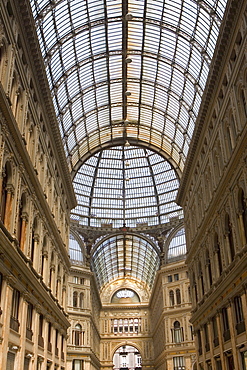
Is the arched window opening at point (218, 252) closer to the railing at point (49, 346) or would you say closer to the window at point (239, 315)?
the window at point (239, 315)

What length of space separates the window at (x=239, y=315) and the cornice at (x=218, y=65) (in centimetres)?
1610

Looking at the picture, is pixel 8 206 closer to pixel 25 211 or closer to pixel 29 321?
pixel 25 211

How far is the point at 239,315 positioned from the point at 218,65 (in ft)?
60.2

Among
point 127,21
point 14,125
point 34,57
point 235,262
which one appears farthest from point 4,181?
point 127,21

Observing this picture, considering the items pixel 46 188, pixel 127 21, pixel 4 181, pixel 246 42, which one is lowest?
pixel 4 181

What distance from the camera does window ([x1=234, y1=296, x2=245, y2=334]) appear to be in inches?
1112

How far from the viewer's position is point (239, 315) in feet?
95.5

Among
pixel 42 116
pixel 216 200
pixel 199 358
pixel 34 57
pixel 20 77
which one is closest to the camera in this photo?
pixel 20 77

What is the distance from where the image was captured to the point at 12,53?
26094 millimetres

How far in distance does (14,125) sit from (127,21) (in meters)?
26.3

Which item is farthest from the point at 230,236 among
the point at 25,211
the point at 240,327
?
the point at 25,211

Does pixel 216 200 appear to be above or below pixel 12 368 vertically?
above

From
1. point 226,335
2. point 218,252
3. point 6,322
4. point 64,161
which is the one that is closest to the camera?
point 6,322

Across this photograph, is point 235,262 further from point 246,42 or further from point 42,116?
point 42,116
